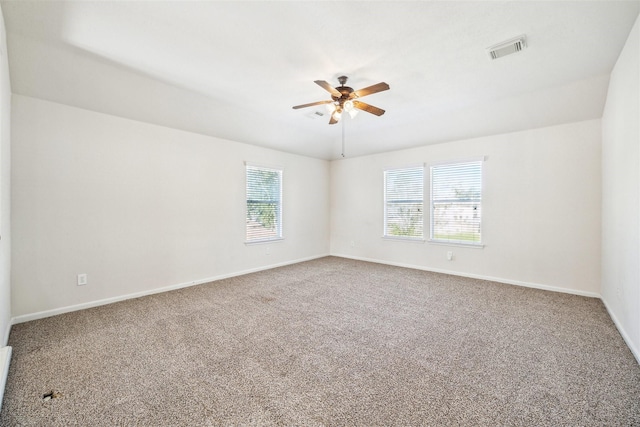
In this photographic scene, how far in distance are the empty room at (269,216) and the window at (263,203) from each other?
0.06 meters

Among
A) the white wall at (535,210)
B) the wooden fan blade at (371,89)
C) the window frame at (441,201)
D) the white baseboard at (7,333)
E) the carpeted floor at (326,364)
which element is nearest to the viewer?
the carpeted floor at (326,364)

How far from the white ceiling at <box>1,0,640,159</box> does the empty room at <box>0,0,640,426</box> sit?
0.02 m

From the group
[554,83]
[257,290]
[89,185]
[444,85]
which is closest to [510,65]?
[444,85]

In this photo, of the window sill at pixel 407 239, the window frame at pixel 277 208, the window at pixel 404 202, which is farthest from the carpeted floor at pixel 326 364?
the window at pixel 404 202

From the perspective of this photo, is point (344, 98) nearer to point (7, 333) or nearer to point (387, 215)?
point (387, 215)

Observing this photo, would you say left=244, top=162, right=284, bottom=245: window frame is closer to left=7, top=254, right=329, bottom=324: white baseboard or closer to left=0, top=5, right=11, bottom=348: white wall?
left=7, top=254, right=329, bottom=324: white baseboard

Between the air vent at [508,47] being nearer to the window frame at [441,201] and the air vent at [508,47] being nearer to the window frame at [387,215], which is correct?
the window frame at [441,201]

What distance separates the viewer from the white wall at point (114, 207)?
309cm

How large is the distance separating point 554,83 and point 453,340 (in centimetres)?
329

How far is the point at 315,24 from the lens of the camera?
2.32 meters

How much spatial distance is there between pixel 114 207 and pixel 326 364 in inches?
133

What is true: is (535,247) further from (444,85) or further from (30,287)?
(30,287)

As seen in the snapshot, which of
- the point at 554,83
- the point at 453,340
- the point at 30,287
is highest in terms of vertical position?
the point at 554,83

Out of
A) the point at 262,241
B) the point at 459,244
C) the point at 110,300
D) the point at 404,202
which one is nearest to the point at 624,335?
the point at 459,244
